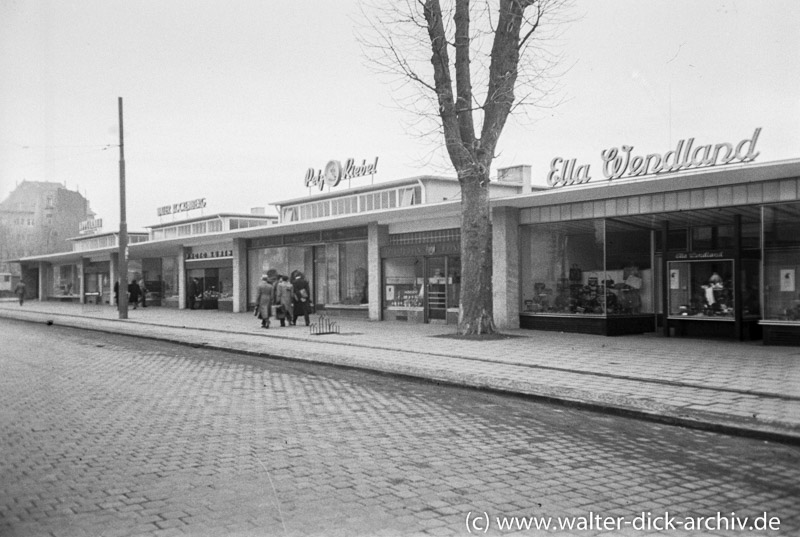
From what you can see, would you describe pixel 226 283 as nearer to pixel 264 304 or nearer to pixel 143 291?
pixel 143 291

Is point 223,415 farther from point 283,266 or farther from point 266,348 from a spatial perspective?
point 283,266

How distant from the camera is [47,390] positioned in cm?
1036

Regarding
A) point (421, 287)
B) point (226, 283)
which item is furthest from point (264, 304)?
point (226, 283)

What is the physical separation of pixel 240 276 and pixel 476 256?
1889cm

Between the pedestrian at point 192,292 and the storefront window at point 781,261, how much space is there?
2912 cm

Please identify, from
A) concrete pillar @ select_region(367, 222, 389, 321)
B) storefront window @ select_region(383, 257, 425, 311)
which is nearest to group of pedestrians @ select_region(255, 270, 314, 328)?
concrete pillar @ select_region(367, 222, 389, 321)

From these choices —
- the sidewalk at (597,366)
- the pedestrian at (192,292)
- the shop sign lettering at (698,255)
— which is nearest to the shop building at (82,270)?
the pedestrian at (192,292)

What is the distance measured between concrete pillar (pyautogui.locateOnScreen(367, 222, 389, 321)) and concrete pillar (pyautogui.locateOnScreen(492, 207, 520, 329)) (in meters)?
5.93

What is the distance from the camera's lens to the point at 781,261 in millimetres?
15141

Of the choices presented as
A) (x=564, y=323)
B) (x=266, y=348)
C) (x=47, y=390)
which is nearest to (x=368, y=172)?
(x=564, y=323)

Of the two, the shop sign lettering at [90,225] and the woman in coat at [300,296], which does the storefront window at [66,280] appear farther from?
the woman in coat at [300,296]

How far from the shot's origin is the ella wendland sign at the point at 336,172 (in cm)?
2997

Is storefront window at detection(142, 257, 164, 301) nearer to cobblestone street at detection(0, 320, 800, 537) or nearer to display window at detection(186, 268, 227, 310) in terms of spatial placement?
display window at detection(186, 268, 227, 310)

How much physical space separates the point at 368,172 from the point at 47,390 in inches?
811
